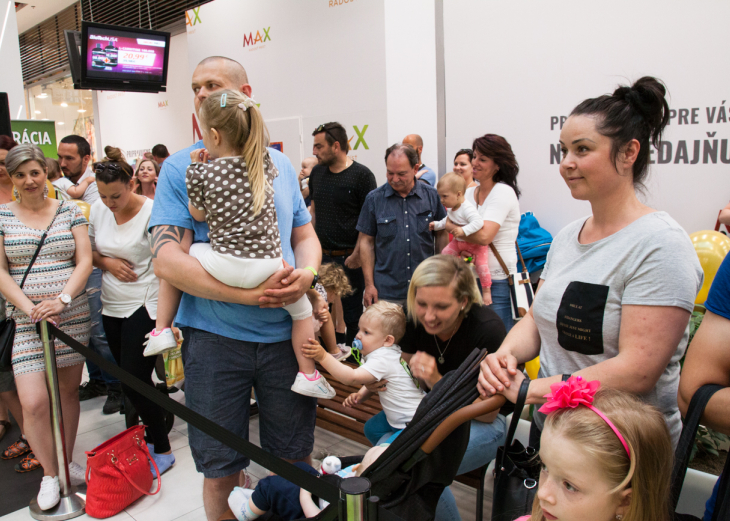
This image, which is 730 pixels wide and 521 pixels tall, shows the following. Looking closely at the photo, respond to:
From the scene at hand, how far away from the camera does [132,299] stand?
10.1 ft

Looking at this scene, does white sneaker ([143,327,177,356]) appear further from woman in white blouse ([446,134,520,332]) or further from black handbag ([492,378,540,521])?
woman in white blouse ([446,134,520,332])

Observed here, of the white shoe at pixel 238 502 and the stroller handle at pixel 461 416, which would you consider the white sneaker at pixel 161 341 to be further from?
the stroller handle at pixel 461 416

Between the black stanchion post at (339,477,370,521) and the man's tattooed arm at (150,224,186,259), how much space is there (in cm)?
101

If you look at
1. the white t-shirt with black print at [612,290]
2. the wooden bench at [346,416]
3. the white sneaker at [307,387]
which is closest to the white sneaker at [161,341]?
the white sneaker at [307,387]

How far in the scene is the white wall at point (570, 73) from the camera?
11.5ft

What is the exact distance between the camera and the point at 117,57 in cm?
750

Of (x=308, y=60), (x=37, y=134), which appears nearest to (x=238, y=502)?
(x=308, y=60)

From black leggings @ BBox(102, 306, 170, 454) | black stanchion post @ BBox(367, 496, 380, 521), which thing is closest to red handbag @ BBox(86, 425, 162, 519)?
black leggings @ BBox(102, 306, 170, 454)

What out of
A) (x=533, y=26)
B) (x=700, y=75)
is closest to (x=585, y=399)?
(x=700, y=75)

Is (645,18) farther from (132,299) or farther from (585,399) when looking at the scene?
(132,299)

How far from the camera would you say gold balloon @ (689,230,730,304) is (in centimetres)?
305

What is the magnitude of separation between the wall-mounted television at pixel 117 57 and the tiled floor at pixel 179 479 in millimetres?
5370

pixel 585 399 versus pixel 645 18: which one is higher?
pixel 645 18

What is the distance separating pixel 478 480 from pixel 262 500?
87cm
